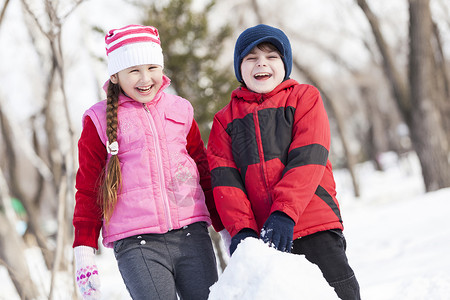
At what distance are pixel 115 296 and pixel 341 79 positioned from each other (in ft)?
97.0

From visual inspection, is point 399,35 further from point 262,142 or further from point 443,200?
point 262,142

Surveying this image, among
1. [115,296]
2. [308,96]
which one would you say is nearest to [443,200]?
[115,296]

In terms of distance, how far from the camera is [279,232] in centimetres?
185

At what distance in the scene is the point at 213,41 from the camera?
28.7 feet

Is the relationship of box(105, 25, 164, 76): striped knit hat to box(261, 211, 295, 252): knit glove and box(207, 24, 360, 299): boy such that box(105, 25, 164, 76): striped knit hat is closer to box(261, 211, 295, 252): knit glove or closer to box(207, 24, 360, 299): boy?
box(207, 24, 360, 299): boy

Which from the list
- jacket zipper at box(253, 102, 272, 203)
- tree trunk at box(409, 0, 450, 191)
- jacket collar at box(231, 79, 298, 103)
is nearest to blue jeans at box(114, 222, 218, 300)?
jacket zipper at box(253, 102, 272, 203)

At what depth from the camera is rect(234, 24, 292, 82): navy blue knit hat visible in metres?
2.16

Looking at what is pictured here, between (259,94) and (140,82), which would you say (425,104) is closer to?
(259,94)

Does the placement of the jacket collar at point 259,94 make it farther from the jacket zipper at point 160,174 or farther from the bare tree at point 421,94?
the bare tree at point 421,94

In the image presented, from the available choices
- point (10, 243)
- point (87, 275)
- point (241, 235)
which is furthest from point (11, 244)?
point (241, 235)

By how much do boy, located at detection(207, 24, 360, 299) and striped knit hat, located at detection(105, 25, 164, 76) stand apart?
423mm

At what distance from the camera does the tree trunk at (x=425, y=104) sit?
27.9 feet

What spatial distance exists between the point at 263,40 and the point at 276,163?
0.56 meters

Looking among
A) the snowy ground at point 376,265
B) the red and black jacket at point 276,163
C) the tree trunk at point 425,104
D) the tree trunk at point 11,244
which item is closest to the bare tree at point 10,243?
the tree trunk at point 11,244
